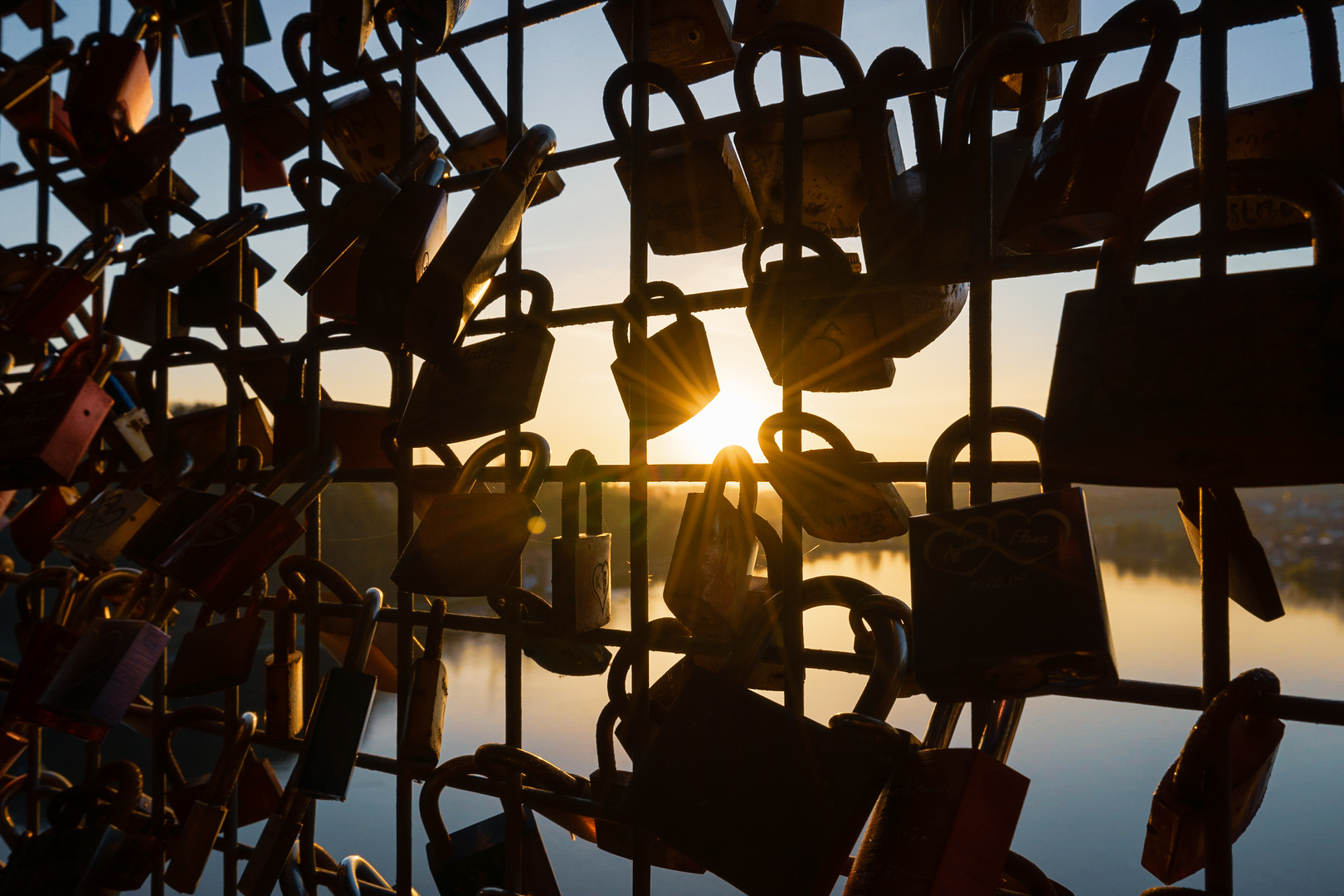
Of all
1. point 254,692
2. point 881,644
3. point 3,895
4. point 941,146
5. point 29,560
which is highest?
point 941,146

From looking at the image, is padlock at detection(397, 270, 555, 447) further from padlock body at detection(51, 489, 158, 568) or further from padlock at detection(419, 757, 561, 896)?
padlock body at detection(51, 489, 158, 568)

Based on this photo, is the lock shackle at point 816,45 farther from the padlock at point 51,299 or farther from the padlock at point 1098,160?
the padlock at point 51,299

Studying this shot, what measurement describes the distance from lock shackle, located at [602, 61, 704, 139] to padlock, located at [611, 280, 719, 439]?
17cm

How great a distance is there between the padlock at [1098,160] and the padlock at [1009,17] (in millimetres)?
134

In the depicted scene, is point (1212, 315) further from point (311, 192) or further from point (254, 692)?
point (254, 692)

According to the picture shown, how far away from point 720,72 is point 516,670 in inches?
28.0

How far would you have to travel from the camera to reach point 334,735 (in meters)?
0.72

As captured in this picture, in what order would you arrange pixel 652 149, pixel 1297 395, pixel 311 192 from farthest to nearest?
pixel 311 192
pixel 652 149
pixel 1297 395

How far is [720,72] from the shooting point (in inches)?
31.3

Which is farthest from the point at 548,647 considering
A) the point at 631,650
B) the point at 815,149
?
the point at 815,149

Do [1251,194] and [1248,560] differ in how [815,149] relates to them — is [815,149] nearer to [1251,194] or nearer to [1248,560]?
[1251,194]

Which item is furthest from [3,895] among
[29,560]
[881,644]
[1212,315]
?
[1212,315]

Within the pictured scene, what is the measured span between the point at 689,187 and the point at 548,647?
0.51 metres

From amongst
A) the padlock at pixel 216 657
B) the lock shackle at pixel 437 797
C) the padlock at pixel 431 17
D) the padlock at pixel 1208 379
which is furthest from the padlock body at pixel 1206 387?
the padlock at pixel 216 657
